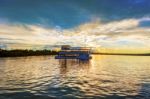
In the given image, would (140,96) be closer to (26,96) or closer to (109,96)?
(109,96)

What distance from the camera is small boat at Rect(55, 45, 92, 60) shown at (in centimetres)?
13139

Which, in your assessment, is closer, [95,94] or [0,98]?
[0,98]

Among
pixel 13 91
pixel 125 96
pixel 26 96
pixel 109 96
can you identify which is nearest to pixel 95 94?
pixel 109 96

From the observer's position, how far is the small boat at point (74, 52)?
5173 inches

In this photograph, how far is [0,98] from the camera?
2102 centimetres

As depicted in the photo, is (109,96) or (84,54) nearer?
(109,96)

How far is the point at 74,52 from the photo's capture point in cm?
14238

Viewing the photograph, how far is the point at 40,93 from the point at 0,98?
4.57 metres

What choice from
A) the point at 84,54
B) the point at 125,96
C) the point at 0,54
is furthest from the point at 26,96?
the point at 0,54

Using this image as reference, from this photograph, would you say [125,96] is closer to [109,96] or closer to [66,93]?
[109,96]

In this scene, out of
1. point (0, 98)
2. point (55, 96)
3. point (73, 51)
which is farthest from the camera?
point (73, 51)

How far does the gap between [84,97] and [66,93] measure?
2655mm

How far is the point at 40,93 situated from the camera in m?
24.0

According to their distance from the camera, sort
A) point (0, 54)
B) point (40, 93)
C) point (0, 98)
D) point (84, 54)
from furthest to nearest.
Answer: point (0, 54)
point (84, 54)
point (40, 93)
point (0, 98)
